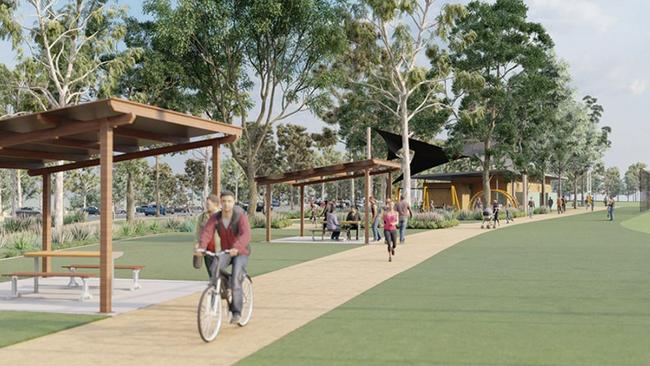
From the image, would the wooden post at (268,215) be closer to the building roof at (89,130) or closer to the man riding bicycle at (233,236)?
the building roof at (89,130)

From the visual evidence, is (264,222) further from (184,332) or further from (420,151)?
(184,332)

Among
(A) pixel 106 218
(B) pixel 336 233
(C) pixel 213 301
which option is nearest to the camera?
(C) pixel 213 301

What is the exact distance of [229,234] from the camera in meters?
7.69

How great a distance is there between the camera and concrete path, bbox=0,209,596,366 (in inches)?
257

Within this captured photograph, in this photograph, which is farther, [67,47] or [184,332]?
[67,47]

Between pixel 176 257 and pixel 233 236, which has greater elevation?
pixel 233 236

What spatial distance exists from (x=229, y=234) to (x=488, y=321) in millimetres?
3309

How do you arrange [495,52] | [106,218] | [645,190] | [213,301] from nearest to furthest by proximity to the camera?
[213,301] → [106,218] → [495,52] → [645,190]

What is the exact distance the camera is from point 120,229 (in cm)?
2792

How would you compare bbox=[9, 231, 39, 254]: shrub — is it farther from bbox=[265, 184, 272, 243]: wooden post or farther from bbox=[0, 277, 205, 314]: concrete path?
bbox=[0, 277, 205, 314]: concrete path

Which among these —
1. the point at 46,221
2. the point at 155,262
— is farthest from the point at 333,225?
the point at 46,221

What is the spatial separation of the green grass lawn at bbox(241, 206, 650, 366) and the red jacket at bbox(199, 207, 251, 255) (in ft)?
3.74

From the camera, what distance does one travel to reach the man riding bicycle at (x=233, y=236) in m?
7.57

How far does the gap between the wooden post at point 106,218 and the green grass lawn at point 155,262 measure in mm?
416
